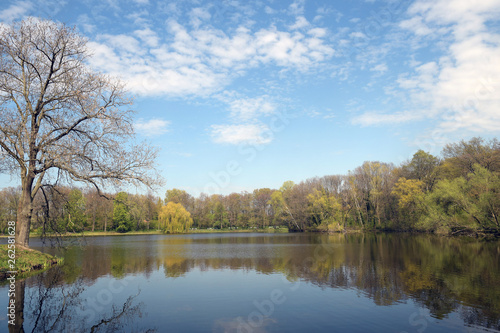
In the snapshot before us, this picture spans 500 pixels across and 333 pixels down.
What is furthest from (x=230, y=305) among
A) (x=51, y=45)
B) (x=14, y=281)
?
(x=51, y=45)

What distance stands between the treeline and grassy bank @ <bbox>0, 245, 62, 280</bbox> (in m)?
1.88

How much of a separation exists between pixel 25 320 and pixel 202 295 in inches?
235

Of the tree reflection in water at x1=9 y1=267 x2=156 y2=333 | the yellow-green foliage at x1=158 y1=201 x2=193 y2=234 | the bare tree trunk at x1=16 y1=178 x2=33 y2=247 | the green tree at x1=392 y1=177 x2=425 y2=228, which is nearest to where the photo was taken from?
the tree reflection in water at x1=9 y1=267 x2=156 y2=333

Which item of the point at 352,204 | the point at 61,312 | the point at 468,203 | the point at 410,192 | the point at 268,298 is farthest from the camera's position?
the point at 352,204

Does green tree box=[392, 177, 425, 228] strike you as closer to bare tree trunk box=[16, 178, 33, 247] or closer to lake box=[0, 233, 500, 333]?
lake box=[0, 233, 500, 333]

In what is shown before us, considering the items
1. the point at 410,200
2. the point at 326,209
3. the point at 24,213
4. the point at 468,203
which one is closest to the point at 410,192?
the point at 410,200

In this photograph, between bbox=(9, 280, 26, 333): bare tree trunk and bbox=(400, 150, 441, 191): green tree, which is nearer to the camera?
bbox=(9, 280, 26, 333): bare tree trunk

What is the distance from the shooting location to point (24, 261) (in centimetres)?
1634

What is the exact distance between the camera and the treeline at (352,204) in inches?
1366

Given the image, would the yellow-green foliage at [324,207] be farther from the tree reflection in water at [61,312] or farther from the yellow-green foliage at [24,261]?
the tree reflection in water at [61,312]

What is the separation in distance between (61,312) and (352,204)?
6308 cm

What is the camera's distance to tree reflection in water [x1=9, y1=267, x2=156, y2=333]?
29.0 ft

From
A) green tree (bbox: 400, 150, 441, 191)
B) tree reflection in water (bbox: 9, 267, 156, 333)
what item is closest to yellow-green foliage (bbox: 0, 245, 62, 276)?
tree reflection in water (bbox: 9, 267, 156, 333)

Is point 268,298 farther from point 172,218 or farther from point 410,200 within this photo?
point 172,218
